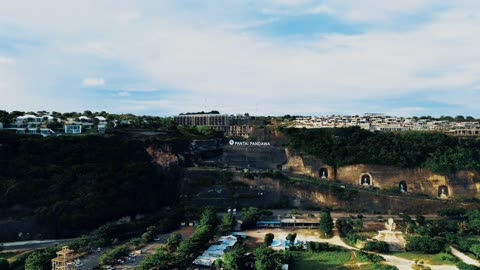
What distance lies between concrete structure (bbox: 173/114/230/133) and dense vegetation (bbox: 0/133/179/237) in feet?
95.4

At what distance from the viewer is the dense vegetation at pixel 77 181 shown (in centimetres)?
3800

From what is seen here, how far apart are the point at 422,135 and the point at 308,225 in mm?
24565

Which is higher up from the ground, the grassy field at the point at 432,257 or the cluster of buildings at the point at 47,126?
the cluster of buildings at the point at 47,126

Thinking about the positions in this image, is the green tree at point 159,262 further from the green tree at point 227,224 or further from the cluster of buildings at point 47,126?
the cluster of buildings at point 47,126

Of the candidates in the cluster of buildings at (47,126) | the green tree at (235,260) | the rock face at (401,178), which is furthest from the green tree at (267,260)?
the cluster of buildings at (47,126)

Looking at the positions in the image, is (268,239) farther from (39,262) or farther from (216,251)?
(39,262)

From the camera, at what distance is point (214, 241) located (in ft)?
121

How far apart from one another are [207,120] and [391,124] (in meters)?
33.4

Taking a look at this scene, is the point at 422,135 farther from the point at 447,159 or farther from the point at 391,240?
the point at 391,240

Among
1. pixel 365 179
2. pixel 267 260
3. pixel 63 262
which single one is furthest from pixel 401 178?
pixel 63 262

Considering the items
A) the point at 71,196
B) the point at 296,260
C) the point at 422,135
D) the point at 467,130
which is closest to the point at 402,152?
the point at 422,135

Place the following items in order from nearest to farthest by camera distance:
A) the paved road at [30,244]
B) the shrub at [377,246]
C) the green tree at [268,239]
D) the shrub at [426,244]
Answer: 1. the shrub at [426,244]
2. the paved road at [30,244]
3. the shrub at [377,246]
4. the green tree at [268,239]

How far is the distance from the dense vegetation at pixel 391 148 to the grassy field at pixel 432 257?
19.9 m

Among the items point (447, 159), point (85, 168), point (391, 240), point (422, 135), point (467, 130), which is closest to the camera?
point (391, 240)
